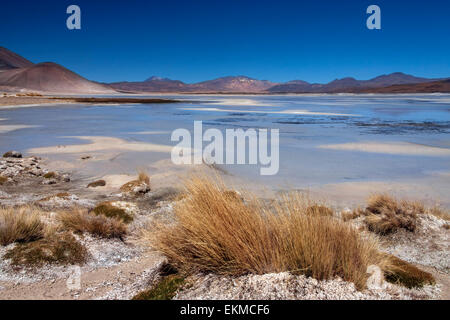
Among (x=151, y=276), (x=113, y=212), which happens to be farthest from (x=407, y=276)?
(x=113, y=212)

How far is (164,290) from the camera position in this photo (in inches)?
105

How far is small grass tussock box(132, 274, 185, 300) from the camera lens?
261cm

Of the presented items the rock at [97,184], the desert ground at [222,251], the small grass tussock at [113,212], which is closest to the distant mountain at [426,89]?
the rock at [97,184]

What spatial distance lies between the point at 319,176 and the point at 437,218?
138 inches

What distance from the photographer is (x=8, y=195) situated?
5.98 m

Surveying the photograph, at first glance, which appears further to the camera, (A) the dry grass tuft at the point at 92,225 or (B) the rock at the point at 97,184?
(B) the rock at the point at 97,184

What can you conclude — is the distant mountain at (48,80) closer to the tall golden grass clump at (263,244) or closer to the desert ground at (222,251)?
the desert ground at (222,251)

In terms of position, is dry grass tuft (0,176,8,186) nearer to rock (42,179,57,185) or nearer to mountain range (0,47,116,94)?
rock (42,179,57,185)

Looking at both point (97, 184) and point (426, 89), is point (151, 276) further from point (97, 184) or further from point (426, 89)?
point (426, 89)

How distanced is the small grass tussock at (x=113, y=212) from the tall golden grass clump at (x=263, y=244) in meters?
1.70

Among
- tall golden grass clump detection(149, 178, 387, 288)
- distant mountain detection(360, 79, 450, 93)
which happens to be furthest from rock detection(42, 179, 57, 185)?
distant mountain detection(360, 79, 450, 93)

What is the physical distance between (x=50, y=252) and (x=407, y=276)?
331 cm

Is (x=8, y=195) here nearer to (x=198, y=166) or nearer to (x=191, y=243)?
(x=198, y=166)

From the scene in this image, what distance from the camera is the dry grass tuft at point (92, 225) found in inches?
159
